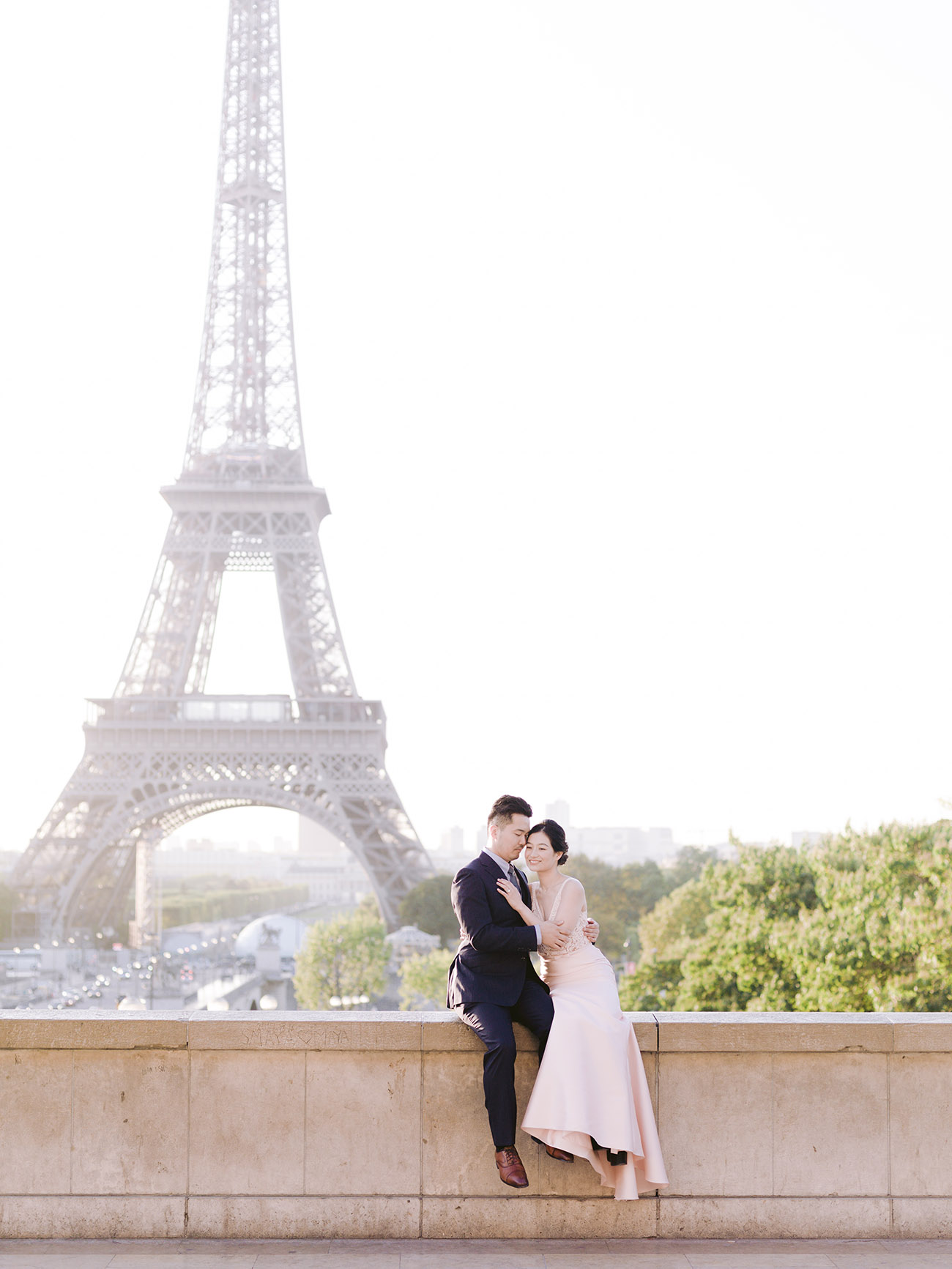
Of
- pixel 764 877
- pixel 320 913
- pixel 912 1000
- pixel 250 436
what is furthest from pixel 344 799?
pixel 320 913

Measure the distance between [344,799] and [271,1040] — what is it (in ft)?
150

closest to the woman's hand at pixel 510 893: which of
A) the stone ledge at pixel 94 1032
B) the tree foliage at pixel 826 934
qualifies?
the stone ledge at pixel 94 1032

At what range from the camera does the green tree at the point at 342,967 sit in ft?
189

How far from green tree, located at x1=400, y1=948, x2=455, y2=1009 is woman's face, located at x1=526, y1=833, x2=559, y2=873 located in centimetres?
4342

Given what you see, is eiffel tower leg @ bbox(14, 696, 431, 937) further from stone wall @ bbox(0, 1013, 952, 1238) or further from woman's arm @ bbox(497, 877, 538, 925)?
woman's arm @ bbox(497, 877, 538, 925)

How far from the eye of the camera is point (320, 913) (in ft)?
588

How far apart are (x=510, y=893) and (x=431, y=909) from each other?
59.6 m

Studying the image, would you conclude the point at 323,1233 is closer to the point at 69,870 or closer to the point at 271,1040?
the point at 271,1040

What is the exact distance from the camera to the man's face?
20.6 ft

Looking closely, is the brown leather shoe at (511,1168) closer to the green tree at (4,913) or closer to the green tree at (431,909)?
the green tree at (431,909)

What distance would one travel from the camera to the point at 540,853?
20.8ft

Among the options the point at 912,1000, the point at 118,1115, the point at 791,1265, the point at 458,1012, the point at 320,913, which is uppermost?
the point at 458,1012

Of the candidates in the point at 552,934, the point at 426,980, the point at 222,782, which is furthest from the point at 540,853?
the point at 222,782

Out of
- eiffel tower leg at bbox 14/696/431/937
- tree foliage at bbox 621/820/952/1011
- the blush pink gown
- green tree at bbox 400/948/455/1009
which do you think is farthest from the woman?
eiffel tower leg at bbox 14/696/431/937
